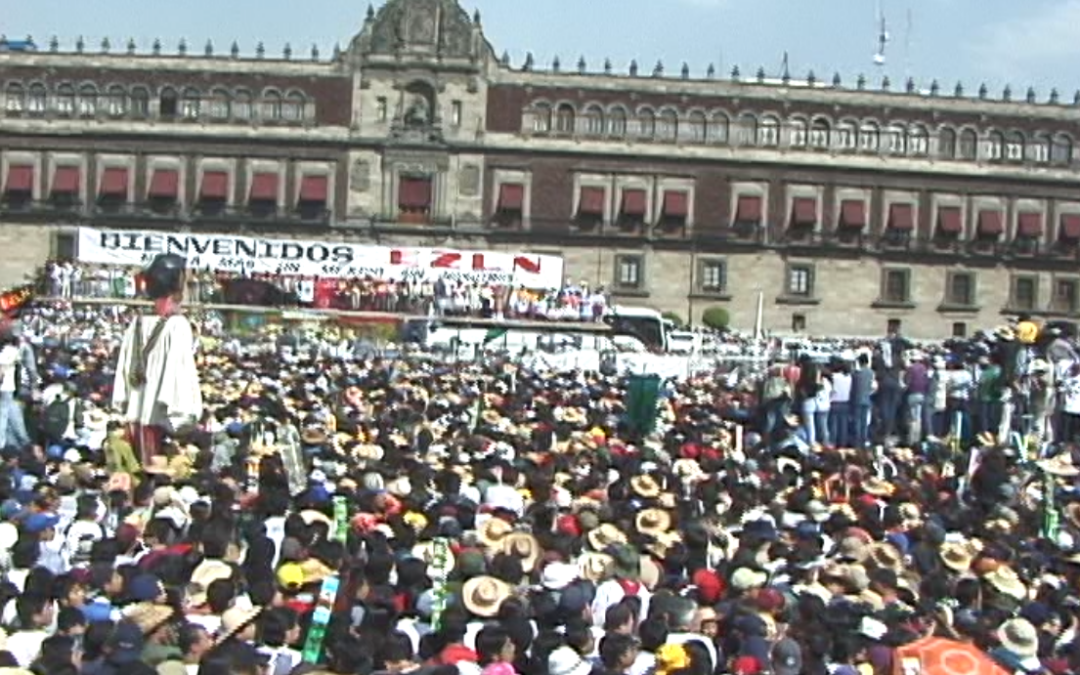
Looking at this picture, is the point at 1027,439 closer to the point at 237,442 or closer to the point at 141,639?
the point at 237,442

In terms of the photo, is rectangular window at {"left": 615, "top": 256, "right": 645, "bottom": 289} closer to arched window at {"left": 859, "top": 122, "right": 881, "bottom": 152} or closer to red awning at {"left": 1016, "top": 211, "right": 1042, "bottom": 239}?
arched window at {"left": 859, "top": 122, "right": 881, "bottom": 152}

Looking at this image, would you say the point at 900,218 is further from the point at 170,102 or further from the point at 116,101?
the point at 116,101

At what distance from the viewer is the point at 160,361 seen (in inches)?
576

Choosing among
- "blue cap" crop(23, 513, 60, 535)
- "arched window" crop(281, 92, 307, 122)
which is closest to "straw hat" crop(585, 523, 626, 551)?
"blue cap" crop(23, 513, 60, 535)

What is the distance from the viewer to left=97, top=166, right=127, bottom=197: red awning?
70812 millimetres

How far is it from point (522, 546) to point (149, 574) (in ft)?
9.40

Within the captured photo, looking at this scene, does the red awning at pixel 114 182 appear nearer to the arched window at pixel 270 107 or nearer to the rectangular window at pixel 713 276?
the arched window at pixel 270 107

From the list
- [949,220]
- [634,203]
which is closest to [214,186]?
[634,203]

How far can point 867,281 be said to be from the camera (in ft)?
236

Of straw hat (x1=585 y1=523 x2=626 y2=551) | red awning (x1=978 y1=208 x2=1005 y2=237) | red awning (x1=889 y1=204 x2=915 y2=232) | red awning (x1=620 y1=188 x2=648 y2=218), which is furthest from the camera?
red awning (x1=978 y1=208 x2=1005 y2=237)

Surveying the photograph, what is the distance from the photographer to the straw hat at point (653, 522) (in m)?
14.8

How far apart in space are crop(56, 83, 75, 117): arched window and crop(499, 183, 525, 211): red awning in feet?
55.2

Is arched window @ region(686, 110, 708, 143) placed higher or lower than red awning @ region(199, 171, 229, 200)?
higher

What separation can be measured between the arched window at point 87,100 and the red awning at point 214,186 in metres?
5.29
